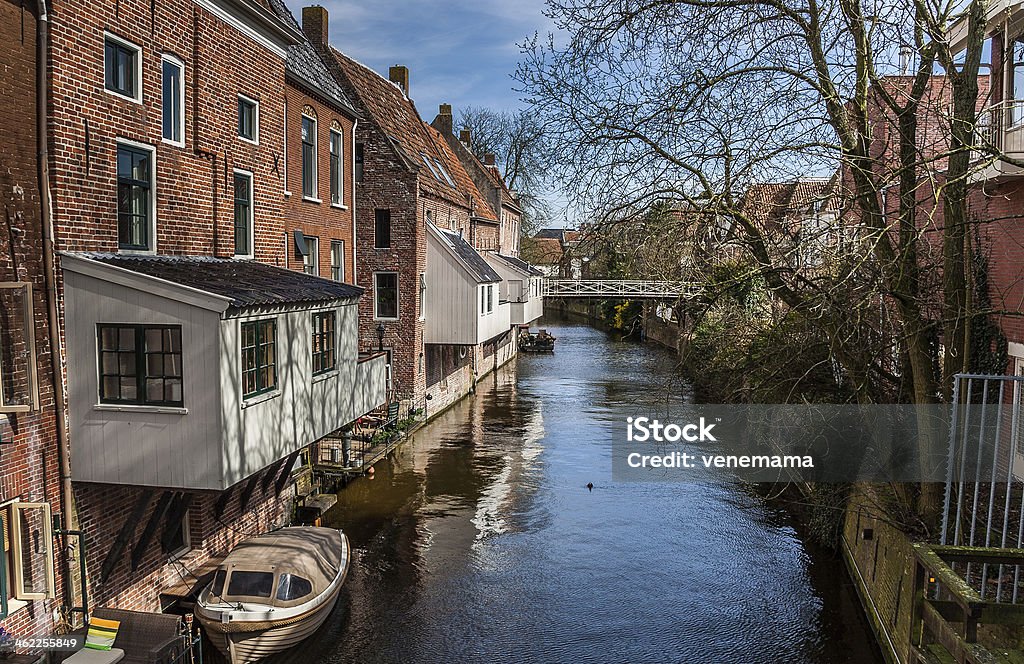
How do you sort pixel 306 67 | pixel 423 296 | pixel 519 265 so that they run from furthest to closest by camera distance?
pixel 519 265, pixel 423 296, pixel 306 67

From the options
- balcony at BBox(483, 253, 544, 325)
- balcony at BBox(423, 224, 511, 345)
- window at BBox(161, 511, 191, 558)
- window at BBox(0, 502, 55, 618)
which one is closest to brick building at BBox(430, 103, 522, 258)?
balcony at BBox(483, 253, 544, 325)

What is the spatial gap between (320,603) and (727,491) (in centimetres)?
1113

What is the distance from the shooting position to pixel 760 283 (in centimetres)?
1054

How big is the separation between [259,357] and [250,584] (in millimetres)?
2991

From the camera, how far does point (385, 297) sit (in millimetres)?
26094

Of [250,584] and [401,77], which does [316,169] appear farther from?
[401,77]

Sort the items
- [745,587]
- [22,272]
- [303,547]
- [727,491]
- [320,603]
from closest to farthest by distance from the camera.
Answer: [22,272] < [320,603] < [303,547] < [745,587] < [727,491]

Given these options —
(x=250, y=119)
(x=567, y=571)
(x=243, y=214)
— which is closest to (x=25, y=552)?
(x=243, y=214)

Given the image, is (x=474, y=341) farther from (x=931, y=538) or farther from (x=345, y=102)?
(x=931, y=538)

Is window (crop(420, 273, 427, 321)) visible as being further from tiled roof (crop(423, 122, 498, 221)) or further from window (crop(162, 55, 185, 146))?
window (crop(162, 55, 185, 146))

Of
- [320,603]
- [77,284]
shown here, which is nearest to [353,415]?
[320,603]

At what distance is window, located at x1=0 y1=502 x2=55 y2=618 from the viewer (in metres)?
8.71

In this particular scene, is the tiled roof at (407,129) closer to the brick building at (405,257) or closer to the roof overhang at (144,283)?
the brick building at (405,257)

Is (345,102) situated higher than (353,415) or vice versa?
(345,102)
